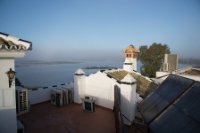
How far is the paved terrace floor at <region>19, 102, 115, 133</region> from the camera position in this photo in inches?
270

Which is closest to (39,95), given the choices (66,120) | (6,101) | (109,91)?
(66,120)

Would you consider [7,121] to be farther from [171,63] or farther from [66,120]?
[171,63]

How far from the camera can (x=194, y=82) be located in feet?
8.39

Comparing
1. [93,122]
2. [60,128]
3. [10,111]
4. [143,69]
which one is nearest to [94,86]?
[93,122]

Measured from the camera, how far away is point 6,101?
16.2ft

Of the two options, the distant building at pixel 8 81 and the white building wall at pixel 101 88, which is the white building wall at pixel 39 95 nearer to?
the white building wall at pixel 101 88

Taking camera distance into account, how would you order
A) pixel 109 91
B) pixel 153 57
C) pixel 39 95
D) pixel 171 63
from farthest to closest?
pixel 153 57 → pixel 171 63 → pixel 39 95 → pixel 109 91

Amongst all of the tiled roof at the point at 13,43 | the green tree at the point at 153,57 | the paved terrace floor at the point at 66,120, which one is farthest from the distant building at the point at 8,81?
the green tree at the point at 153,57

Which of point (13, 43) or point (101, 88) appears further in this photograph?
point (101, 88)

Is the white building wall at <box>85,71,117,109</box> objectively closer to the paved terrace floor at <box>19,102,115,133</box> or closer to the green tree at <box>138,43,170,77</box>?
the paved terrace floor at <box>19,102,115,133</box>

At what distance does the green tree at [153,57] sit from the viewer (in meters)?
27.1

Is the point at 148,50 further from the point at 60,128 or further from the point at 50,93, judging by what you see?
the point at 60,128

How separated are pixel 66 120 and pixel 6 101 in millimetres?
3434

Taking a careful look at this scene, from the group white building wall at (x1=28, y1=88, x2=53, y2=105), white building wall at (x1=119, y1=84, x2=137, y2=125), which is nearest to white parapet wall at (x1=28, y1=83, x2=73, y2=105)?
white building wall at (x1=28, y1=88, x2=53, y2=105)
